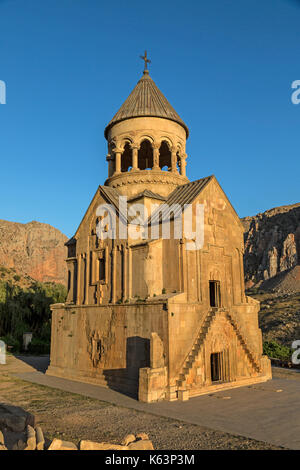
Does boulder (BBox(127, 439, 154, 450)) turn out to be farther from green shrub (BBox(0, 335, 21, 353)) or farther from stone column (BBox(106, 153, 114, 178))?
green shrub (BBox(0, 335, 21, 353))

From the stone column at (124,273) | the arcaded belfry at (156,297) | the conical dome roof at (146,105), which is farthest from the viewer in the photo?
the conical dome roof at (146,105)

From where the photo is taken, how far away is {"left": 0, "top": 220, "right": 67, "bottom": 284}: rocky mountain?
10331 cm

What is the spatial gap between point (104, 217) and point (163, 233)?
12.5 feet

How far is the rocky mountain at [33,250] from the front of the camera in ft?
339

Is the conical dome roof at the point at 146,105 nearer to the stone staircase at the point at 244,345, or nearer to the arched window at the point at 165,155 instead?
the arched window at the point at 165,155

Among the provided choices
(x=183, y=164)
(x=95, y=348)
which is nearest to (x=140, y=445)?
(x=95, y=348)

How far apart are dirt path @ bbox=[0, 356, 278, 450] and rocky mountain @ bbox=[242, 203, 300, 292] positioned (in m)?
92.1

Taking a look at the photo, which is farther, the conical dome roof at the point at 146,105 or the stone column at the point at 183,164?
the stone column at the point at 183,164

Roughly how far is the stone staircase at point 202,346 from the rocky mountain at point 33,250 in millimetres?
90185

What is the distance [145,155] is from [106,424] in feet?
62.2

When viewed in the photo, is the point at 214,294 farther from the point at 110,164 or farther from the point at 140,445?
the point at 140,445

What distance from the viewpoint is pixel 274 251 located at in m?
121

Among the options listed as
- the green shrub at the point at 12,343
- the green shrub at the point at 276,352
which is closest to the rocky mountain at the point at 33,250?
the green shrub at the point at 12,343

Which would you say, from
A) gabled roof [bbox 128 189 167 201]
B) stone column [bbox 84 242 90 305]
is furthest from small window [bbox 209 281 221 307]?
stone column [bbox 84 242 90 305]
